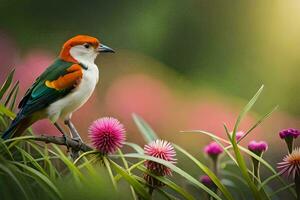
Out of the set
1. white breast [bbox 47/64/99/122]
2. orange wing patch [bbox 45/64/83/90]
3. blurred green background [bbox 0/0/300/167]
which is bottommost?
blurred green background [bbox 0/0/300/167]

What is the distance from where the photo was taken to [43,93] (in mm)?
837

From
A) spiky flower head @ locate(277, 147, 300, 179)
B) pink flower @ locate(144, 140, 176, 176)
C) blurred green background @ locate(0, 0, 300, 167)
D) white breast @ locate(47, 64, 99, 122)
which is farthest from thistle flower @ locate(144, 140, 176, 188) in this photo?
blurred green background @ locate(0, 0, 300, 167)

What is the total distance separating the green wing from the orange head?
2cm

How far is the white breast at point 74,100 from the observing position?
33.8 inches

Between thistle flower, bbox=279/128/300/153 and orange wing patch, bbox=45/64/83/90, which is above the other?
thistle flower, bbox=279/128/300/153

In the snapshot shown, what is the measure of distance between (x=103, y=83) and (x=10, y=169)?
1.13m

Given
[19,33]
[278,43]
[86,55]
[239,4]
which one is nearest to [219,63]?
[278,43]

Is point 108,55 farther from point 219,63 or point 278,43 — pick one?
point 278,43

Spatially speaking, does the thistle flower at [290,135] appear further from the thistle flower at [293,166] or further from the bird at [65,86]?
the bird at [65,86]

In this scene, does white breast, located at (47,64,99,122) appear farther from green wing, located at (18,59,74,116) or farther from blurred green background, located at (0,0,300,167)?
blurred green background, located at (0,0,300,167)

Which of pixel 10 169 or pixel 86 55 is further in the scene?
pixel 86 55

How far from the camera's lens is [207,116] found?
161 centimetres

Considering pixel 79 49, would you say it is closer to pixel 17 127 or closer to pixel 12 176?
pixel 17 127

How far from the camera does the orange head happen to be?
3.05 feet
